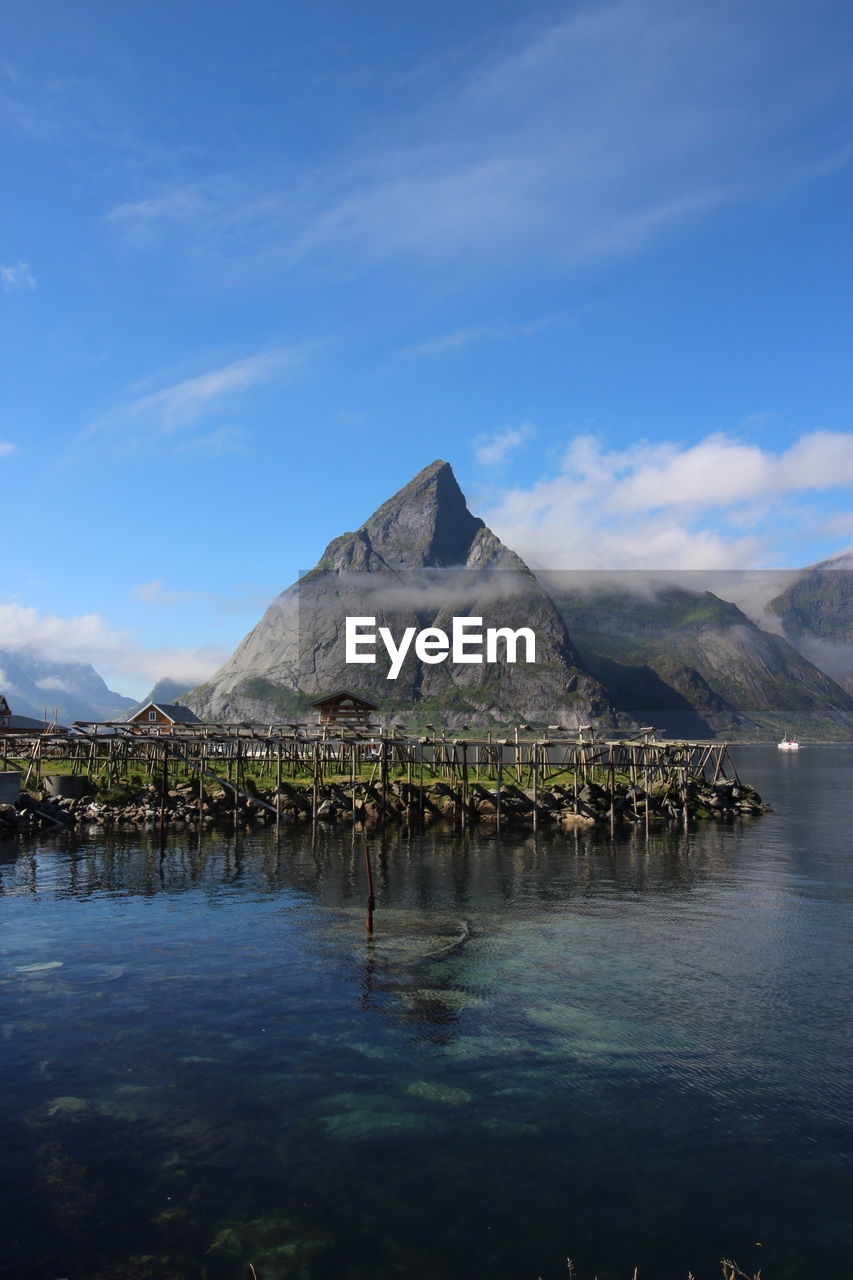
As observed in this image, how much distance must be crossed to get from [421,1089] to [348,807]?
45128 mm

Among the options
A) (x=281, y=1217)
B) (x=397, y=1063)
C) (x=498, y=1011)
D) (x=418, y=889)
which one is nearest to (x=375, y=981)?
(x=498, y=1011)

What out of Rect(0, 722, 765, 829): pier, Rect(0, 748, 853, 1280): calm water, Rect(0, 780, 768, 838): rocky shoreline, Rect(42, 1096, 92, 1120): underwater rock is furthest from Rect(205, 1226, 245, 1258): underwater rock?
Rect(0, 722, 765, 829): pier

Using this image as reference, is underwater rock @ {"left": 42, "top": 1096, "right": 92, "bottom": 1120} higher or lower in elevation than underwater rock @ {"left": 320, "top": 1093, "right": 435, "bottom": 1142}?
higher

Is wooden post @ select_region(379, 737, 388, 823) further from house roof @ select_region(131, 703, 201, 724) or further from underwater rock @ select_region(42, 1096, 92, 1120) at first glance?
house roof @ select_region(131, 703, 201, 724)

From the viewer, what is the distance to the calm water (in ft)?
39.7

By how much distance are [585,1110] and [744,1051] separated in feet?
16.1

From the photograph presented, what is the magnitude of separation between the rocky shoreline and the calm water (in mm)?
23712

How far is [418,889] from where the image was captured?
36844mm

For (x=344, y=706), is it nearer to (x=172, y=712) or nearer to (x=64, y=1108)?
(x=172, y=712)

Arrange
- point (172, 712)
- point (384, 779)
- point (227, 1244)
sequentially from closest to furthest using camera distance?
point (227, 1244), point (384, 779), point (172, 712)

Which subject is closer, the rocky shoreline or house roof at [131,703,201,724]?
the rocky shoreline

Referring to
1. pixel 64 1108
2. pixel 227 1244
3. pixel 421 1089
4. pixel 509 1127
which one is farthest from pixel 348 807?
pixel 227 1244

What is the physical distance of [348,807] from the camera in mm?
61406

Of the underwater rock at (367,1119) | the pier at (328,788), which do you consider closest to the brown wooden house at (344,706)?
the pier at (328,788)
